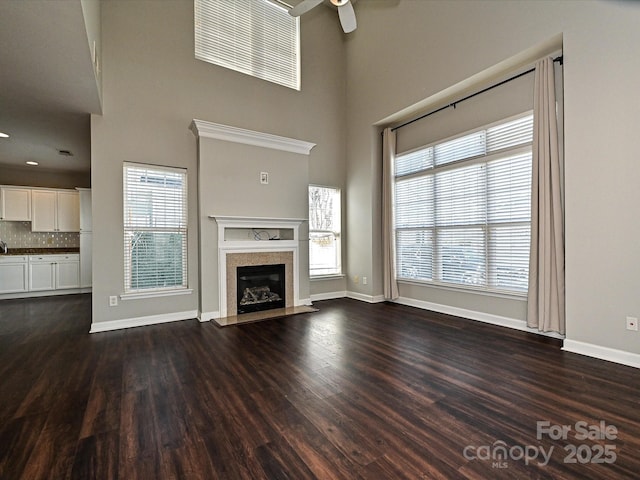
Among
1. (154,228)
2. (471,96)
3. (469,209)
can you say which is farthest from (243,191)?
(471,96)

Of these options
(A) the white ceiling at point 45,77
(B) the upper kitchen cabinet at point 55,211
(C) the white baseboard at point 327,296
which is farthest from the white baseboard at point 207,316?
(B) the upper kitchen cabinet at point 55,211

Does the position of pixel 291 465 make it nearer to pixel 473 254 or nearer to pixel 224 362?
pixel 224 362

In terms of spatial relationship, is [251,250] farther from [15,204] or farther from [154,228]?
[15,204]

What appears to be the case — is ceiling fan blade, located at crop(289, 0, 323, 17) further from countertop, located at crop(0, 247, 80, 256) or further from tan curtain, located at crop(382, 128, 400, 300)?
countertop, located at crop(0, 247, 80, 256)

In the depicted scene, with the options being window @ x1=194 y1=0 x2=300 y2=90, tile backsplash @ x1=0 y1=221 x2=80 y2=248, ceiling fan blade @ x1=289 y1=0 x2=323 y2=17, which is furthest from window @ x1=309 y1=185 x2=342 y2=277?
tile backsplash @ x1=0 y1=221 x2=80 y2=248

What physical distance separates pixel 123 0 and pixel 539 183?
581 centimetres

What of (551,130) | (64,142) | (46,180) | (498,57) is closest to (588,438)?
(551,130)

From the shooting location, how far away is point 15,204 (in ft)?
21.1

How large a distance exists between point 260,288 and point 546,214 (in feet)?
13.3

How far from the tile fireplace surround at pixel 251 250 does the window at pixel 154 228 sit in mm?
587

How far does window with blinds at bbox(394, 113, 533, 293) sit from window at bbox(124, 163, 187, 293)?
3.59 metres

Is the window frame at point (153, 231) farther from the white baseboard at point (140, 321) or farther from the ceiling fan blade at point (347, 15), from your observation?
the ceiling fan blade at point (347, 15)

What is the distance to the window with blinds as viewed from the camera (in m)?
3.70

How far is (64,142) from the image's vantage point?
5.12m
